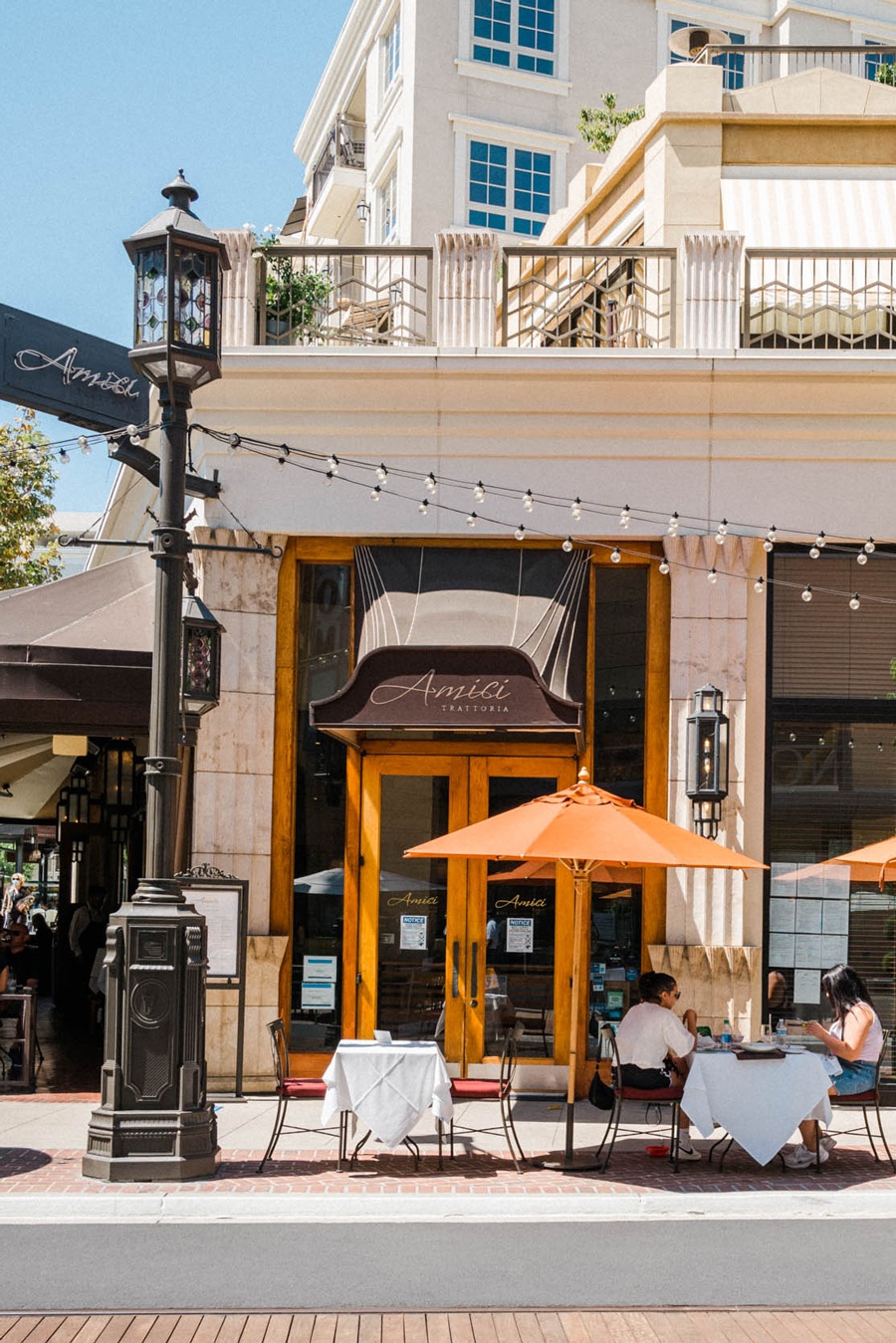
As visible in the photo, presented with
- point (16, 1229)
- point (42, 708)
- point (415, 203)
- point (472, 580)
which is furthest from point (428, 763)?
point (415, 203)

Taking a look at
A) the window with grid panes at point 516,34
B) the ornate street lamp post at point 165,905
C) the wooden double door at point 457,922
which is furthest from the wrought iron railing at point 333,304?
the window with grid panes at point 516,34

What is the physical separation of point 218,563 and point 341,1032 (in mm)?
4245

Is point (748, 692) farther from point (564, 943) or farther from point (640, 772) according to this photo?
point (564, 943)

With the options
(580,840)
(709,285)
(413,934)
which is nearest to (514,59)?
(709,285)

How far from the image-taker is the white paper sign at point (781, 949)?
43.8 ft

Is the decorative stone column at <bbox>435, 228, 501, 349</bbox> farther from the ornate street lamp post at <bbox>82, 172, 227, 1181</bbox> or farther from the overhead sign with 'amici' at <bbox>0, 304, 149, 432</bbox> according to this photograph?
the overhead sign with 'amici' at <bbox>0, 304, 149, 432</bbox>

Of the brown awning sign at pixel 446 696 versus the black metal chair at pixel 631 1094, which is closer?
the black metal chair at pixel 631 1094

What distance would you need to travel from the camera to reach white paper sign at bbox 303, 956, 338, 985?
13.3 meters

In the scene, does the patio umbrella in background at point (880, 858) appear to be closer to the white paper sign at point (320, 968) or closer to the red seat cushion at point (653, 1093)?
the red seat cushion at point (653, 1093)

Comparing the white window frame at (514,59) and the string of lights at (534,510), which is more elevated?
the white window frame at (514,59)

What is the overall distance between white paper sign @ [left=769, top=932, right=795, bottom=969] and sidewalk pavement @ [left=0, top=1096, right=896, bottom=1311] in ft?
7.92

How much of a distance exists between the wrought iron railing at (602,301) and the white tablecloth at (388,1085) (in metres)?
6.60

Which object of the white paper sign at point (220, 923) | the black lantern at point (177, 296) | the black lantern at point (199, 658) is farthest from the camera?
the white paper sign at point (220, 923)

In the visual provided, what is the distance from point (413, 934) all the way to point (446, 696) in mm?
2367
